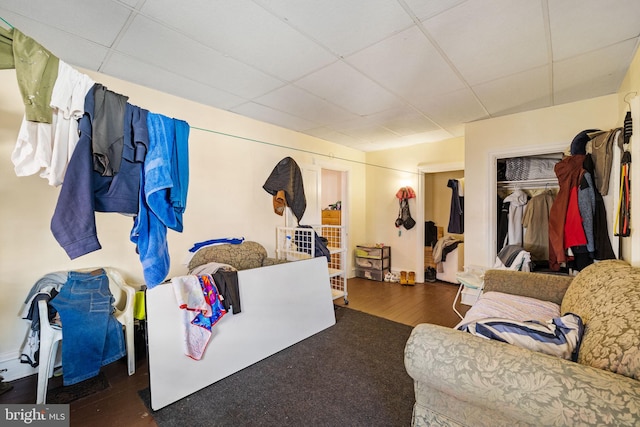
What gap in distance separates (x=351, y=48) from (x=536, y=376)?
83.7 inches

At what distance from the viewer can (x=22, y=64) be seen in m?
0.92

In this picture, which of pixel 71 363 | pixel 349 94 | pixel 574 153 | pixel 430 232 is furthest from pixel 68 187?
pixel 430 232

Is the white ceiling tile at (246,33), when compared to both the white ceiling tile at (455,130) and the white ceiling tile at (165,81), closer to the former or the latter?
the white ceiling tile at (165,81)

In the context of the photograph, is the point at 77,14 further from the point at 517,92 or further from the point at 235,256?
the point at 517,92

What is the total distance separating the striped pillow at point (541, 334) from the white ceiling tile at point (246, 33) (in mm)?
2046

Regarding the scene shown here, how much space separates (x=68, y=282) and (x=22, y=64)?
5.59 feet

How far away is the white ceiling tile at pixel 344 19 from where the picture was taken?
155 cm

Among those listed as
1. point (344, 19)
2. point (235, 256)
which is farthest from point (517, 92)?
point (235, 256)

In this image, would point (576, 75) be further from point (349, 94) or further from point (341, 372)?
point (341, 372)

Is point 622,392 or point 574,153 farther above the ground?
point 574,153

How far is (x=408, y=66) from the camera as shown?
2.21m

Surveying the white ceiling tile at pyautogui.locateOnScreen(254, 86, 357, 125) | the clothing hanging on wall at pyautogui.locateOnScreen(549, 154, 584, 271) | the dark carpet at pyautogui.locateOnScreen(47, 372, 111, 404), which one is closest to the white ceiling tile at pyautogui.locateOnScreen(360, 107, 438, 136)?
the white ceiling tile at pyautogui.locateOnScreen(254, 86, 357, 125)

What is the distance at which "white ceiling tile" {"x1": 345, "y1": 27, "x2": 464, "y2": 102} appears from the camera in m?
1.92

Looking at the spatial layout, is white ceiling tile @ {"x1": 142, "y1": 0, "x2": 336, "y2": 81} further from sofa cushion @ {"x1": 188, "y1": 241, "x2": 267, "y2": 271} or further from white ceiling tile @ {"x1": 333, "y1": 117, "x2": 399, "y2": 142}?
sofa cushion @ {"x1": 188, "y1": 241, "x2": 267, "y2": 271}
